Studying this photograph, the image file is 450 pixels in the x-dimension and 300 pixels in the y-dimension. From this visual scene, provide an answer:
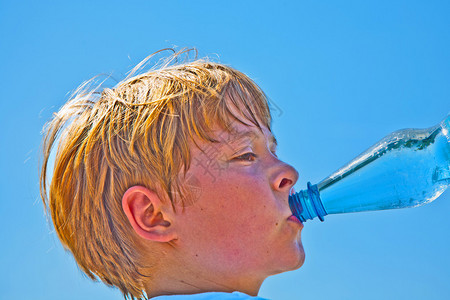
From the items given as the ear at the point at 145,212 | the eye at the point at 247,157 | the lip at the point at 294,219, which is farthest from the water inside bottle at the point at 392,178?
the ear at the point at 145,212

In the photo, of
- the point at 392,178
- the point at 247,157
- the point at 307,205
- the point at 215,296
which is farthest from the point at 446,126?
the point at 215,296

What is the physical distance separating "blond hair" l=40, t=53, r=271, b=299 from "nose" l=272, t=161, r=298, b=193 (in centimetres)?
17

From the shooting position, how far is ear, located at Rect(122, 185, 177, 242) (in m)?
1.58

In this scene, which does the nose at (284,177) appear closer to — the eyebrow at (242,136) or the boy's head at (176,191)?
the boy's head at (176,191)

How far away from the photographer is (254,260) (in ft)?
5.07

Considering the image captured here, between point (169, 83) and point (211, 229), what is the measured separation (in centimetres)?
45

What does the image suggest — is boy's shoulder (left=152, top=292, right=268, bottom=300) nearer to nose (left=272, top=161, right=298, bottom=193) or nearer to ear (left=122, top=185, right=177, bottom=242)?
ear (left=122, top=185, right=177, bottom=242)

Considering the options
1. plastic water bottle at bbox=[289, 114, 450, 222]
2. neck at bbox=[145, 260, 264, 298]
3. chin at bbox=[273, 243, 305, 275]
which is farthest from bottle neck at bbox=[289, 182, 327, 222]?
neck at bbox=[145, 260, 264, 298]

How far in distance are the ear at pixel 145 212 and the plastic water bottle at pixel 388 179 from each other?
368 millimetres

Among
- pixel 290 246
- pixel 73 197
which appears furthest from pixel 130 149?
pixel 290 246

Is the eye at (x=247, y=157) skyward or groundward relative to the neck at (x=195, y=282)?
skyward

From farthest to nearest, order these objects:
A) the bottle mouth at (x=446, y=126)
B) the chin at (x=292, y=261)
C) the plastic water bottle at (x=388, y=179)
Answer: the bottle mouth at (x=446, y=126) → the plastic water bottle at (x=388, y=179) → the chin at (x=292, y=261)

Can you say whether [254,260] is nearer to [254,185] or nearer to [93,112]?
[254,185]

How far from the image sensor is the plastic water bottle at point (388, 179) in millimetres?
1731
